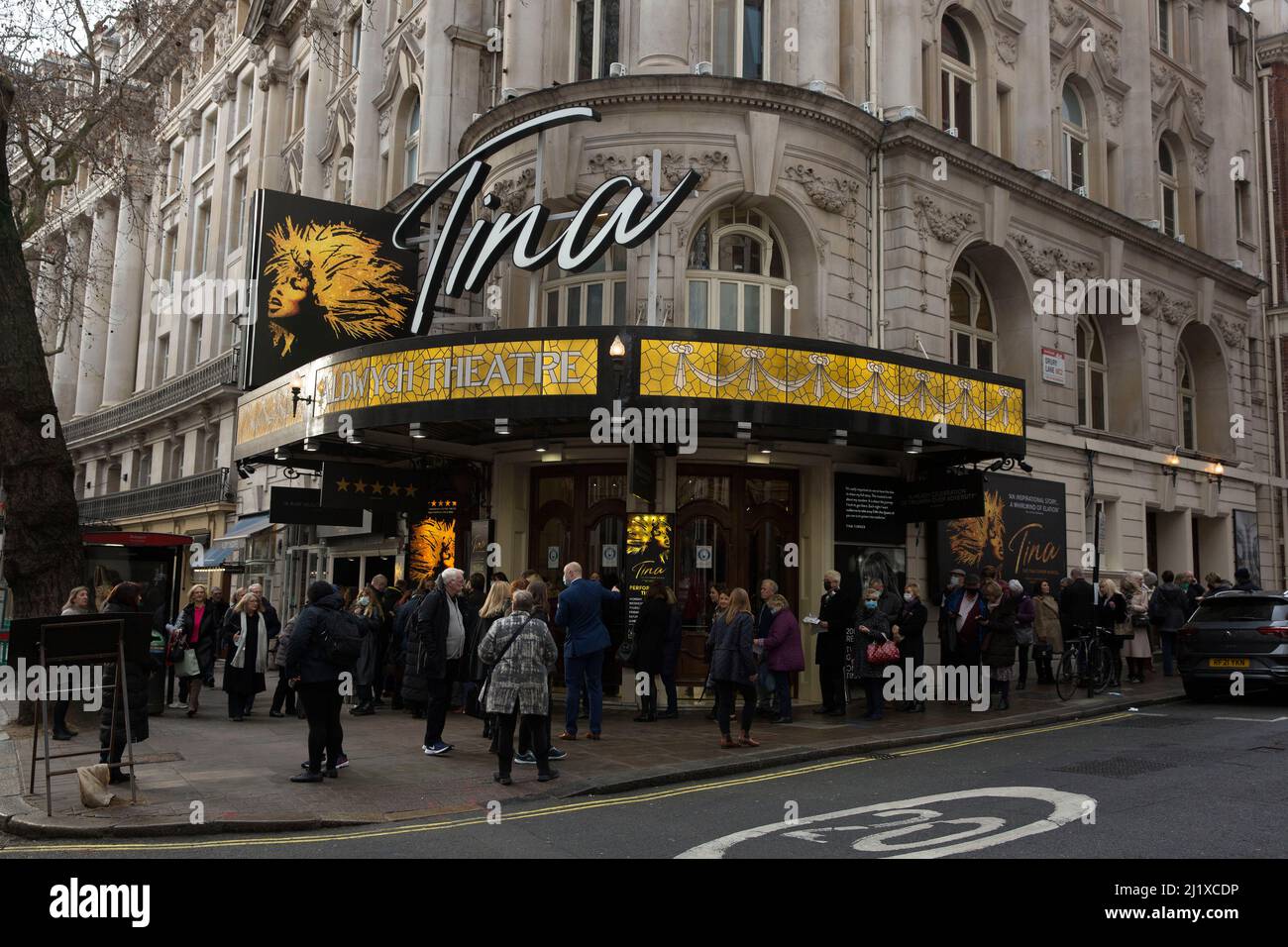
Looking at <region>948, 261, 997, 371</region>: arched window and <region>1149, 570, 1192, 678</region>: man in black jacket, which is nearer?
<region>1149, 570, 1192, 678</region>: man in black jacket

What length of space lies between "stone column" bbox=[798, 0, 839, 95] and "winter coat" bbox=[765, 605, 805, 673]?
984cm

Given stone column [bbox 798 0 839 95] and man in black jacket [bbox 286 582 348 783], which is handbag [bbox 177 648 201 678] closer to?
man in black jacket [bbox 286 582 348 783]

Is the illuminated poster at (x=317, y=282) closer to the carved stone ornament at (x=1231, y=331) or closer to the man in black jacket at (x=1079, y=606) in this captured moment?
the man in black jacket at (x=1079, y=606)

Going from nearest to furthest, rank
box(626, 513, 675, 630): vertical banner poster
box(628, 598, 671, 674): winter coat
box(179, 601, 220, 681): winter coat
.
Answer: box(628, 598, 671, 674): winter coat, box(626, 513, 675, 630): vertical banner poster, box(179, 601, 220, 681): winter coat

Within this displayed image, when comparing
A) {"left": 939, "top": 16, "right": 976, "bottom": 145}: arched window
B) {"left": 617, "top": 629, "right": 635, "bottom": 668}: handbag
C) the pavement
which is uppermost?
{"left": 939, "top": 16, "right": 976, "bottom": 145}: arched window

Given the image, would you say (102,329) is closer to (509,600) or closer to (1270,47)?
(509,600)

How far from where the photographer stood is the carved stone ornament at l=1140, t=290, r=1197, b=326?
25.2 m

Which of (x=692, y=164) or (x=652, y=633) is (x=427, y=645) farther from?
(x=692, y=164)

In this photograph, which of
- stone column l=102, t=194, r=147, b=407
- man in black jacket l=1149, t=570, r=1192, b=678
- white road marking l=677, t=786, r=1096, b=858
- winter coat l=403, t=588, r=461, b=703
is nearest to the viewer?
white road marking l=677, t=786, r=1096, b=858

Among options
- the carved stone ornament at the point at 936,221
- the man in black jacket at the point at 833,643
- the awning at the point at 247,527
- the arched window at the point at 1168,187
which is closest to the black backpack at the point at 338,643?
the man in black jacket at the point at 833,643

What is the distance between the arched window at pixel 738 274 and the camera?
17.4m

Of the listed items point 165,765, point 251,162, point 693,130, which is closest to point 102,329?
point 251,162

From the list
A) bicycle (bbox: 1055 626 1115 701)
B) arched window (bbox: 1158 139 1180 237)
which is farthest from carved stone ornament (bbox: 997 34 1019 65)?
bicycle (bbox: 1055 626 1115 701)

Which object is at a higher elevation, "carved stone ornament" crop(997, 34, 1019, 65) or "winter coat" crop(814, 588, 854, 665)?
"carved stone ornament" crop(997, 34, 1019, 65)
